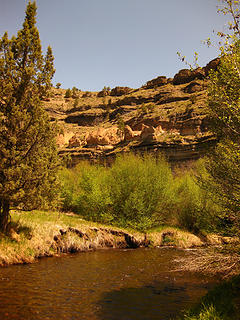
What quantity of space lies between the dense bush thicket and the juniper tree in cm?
1358

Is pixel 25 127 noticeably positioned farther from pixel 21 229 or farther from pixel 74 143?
pixel 74 143

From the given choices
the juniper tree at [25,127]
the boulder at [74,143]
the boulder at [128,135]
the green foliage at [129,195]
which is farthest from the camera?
A: the boulder at [74,143]

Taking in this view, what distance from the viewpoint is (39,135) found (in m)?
14.8

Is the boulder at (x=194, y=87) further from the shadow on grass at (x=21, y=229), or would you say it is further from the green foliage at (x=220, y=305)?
the green foliage at (x=220, y=305)

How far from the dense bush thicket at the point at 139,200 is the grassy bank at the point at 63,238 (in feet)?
6.18

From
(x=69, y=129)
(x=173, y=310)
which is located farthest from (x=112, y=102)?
(x=173, y=310)

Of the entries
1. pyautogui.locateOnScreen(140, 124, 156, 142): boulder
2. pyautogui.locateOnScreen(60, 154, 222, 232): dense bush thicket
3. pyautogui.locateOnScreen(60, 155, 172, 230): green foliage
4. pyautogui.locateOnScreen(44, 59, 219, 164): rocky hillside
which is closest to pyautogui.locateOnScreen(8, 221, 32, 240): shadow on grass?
pyautogui.locateOnScreen(60, 155, 172, 230): green foliage

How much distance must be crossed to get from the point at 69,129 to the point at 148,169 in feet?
321

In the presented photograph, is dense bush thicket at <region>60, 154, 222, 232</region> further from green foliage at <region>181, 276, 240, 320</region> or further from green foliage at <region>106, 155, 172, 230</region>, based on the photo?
green foliage at <region>181, 276, 240, 320</region>

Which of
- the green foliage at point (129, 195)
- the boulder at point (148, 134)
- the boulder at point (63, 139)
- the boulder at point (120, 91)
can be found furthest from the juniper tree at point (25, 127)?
the boulder at point (120, 91)

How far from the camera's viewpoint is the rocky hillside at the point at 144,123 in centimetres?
7412

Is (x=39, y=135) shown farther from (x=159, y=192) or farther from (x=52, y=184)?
(x=159, y=192)

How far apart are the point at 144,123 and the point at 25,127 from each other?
8255cm

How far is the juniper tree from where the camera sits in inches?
532
